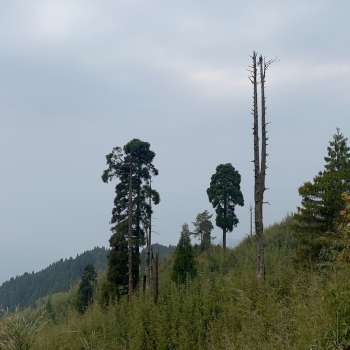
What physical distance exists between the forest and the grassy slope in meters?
0.04

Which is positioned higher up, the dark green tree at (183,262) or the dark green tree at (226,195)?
the dark green tree at (226,195)

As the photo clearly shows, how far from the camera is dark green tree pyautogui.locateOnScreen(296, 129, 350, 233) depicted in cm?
2483

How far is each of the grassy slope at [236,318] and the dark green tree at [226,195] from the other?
1272 inches

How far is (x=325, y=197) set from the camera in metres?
24.9

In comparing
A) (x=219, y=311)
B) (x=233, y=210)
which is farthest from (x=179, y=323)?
(x=233, y=210)

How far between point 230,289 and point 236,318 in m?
2.73

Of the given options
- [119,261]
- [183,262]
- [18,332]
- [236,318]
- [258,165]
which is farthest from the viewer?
[183,262]

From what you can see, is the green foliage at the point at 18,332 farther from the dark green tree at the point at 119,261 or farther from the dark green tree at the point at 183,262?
the dark green tree at the point at 183,262

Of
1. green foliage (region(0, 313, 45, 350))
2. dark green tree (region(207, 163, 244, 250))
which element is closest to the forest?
green foliage (region(0, 313, 45, 350))

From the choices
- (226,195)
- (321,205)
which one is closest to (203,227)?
(226,195)

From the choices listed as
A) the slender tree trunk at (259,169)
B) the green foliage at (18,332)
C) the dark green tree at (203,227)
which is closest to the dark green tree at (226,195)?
the dark green tree at (203,227)

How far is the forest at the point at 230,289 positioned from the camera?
33.0ft

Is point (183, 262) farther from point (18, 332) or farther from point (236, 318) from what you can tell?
point (18, 332)

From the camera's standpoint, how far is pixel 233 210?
5734 centimetres
